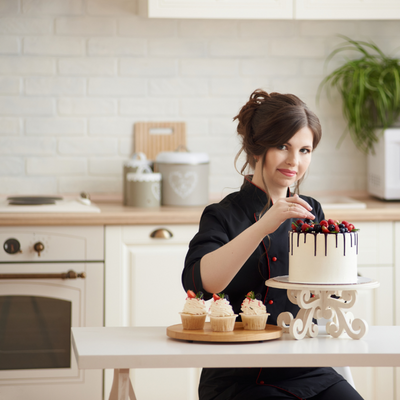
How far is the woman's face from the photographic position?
4.74 ft

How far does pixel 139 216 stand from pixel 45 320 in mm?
544

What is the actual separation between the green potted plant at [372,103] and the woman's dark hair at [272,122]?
1.33 m

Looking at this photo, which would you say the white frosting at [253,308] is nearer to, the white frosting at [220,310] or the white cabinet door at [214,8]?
the white frosting at [220,310]

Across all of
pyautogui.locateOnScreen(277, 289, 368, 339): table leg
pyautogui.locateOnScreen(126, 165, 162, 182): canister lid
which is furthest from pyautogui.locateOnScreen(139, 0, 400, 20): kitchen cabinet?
pyautogui.locateOnScreen(277, 289, 368, 339): table leg

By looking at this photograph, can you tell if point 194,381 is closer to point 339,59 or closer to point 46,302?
point 46,302

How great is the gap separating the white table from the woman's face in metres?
0.42

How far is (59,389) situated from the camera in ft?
7.60

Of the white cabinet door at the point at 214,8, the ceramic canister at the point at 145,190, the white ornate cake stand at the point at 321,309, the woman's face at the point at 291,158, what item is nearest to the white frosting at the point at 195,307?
the white ornate cake stand at the point at 321,309

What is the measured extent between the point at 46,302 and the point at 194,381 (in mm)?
658

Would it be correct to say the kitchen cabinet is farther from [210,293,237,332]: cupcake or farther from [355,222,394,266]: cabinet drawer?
[210,293,237,332]: cupcake

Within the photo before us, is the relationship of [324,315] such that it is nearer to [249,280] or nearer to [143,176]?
[249,280]

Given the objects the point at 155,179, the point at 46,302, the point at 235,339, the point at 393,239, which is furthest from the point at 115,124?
the point at 235,339

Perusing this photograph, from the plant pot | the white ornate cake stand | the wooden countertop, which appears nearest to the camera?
the white ornate cake stand

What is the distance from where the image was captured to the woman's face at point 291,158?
144 centimetres
